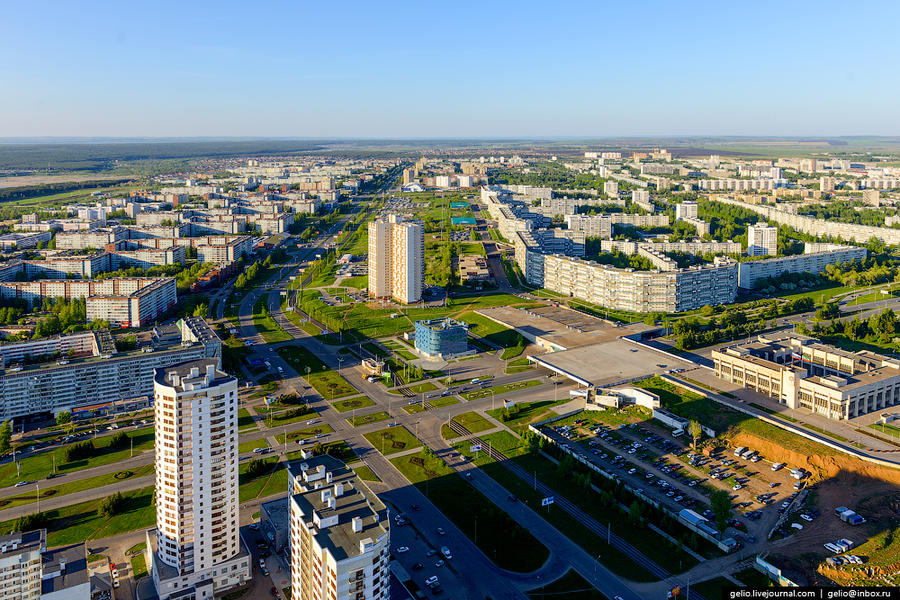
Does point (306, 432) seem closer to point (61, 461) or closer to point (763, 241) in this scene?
point (61, 461)

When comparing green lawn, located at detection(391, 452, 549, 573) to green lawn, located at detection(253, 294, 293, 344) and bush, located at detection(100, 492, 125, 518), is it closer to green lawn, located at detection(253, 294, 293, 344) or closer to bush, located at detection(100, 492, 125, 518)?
bush, located at detection(100, 492, 125, 518)

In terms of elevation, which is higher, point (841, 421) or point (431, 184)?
point (431, 184)

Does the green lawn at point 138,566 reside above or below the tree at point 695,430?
below

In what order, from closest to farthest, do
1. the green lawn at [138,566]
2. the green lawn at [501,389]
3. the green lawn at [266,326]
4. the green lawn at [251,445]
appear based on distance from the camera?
the green lawn at [138,566]
the green lawn at [251,445]
the green lawn at [501,389]
the green lawn at [266,326]

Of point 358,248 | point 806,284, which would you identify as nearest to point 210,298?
point 358,248

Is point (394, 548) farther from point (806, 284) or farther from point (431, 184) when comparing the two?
point (431, 184)

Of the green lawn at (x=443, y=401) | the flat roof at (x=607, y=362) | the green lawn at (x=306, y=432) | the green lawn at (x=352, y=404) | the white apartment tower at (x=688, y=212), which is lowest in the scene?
the green lawn at (x=306, y=432)

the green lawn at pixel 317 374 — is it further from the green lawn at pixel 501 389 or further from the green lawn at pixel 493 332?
the green lawn at pixel 493 332

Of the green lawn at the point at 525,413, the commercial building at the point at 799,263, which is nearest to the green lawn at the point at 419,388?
the green lawn at the point at 525,413
